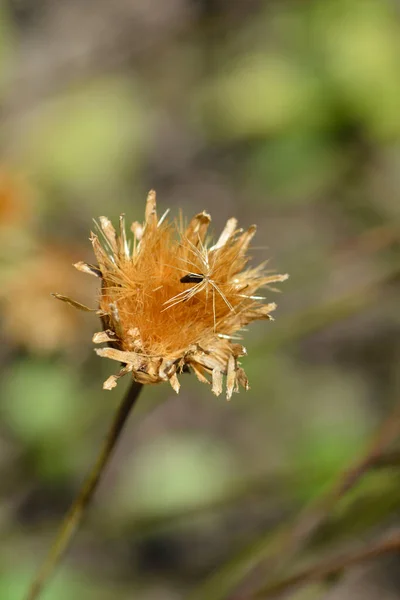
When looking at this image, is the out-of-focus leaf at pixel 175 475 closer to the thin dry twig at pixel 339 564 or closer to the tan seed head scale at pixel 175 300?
the thin dry twig at pixel 339 564

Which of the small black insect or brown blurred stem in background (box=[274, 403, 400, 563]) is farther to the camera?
brown blurred stem in background (box=[274, 403, 400, 563])

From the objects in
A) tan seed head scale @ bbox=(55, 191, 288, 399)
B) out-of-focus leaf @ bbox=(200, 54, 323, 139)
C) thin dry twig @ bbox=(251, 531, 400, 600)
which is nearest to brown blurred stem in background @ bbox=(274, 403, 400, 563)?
thin dry twig @ bbox=(251, 531, 400, 600)

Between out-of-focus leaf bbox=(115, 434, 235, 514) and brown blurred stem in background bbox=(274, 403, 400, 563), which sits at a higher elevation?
out-of-focus leaf bbox=(115, 434, 235, 514)

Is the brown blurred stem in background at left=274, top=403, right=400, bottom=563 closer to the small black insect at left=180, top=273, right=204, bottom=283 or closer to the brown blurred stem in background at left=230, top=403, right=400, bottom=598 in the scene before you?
the brown blurred stem in background at left=230, top=403, right=400, bottom=598

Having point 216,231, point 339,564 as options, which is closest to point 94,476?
point 339,564

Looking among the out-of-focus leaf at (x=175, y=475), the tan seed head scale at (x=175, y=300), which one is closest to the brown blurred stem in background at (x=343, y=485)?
the tan seed head scale at (x=175, y=300)

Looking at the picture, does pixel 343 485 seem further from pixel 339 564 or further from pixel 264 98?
pixel 264 98
